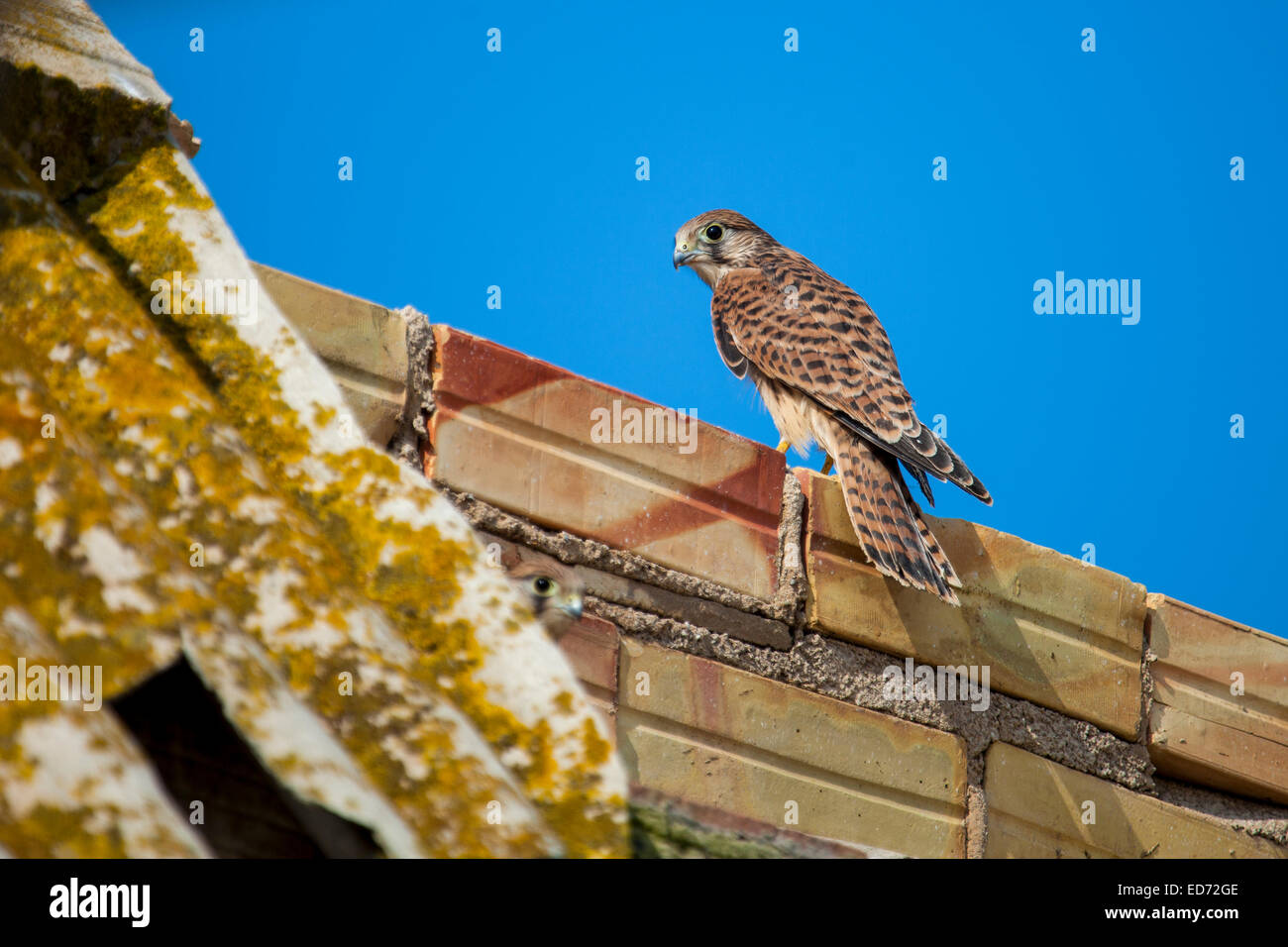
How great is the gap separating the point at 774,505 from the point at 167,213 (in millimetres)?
1551

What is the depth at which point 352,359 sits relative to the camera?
222cm

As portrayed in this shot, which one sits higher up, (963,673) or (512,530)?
(512,530)

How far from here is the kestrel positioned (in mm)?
2990

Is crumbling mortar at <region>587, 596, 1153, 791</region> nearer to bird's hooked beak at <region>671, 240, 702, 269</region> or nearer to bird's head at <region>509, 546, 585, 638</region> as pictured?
bird's head at <region>509, 546, 585, 638</region>

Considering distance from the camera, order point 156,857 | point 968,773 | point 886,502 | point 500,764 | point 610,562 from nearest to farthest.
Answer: point 156,857, point 500,764, point 610,562, point 968,773, point 886,502

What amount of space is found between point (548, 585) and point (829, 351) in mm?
2546

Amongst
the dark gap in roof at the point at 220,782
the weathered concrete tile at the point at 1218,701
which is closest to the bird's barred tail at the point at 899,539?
the weathered concrete tile at the point at 1218,701

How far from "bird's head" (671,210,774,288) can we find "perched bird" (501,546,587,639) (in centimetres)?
425

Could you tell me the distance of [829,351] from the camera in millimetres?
4543

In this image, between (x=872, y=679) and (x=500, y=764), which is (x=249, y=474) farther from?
(x=872, y=679)

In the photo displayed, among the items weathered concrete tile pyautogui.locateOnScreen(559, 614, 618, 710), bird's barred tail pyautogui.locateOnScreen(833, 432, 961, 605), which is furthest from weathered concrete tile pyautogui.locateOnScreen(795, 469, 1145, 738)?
weathered concrete tile pyautogui.locateOnScreen(559, 614, 618, 710)

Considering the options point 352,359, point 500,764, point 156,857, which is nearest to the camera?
point 156,857

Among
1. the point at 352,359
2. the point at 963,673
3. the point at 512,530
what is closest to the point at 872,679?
the point at 963,673

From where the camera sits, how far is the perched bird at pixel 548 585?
7.16 ft
